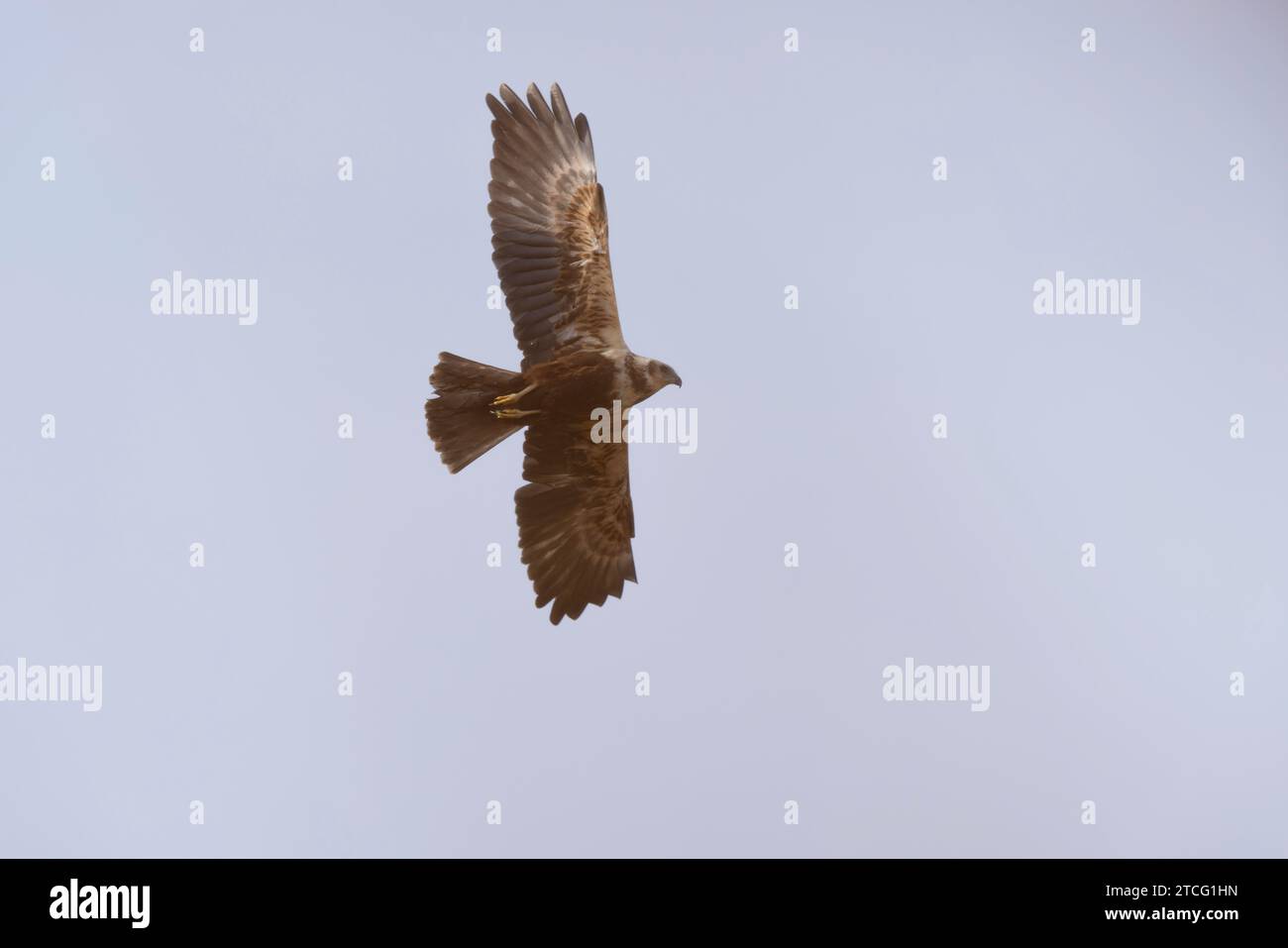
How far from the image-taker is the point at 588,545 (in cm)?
396

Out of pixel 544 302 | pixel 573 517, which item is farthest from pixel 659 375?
pixel 573 517

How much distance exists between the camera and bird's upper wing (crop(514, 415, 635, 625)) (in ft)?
12.8

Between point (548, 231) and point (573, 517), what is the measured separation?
84cm

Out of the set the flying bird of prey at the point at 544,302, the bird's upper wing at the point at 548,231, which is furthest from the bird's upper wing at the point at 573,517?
the bird's upper wing at the point at 548,231

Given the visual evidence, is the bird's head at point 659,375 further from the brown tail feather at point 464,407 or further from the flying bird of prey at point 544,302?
the brown tail feather at point 464,407

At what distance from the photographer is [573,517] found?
3.95 metres

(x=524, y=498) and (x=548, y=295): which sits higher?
(x=548, y=295)

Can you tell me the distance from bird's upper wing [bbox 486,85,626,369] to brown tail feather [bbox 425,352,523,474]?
0.37ft

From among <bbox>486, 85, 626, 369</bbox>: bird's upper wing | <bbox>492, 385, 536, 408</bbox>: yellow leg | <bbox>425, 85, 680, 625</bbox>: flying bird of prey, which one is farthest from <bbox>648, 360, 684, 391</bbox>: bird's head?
<bbox>492, 385, 536, 408</bbox>: yellow leg

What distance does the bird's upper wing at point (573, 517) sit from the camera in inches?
154

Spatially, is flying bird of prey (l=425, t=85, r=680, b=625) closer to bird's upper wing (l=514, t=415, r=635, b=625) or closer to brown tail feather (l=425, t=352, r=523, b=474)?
brown tail feather (l=425, t=352, r=523, b=474)
